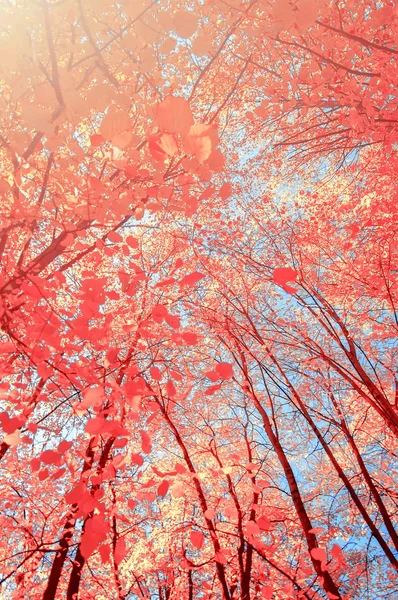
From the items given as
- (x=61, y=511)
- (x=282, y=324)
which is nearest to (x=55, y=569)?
(x=61, y=511)

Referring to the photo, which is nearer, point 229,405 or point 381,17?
point 381,17

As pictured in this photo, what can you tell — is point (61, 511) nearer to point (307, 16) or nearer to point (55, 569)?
point (55, 569)

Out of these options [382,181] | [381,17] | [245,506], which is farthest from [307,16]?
[245,506]

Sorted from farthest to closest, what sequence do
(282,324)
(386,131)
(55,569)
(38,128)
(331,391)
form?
(331,391)
(282,324)
(55,569)
(386,131)
(38,128)

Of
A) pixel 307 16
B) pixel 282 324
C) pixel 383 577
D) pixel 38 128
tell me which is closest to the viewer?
pixel 38 128

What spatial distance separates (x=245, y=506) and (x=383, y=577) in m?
5.10

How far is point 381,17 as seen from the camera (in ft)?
11.9

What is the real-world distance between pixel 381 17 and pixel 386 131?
167 cm

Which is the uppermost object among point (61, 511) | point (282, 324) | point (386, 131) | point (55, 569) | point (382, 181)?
point (382, 181)

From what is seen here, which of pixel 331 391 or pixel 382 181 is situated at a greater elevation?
pixel 382 181

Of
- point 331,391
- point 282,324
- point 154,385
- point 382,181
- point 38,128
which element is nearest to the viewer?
point 38,128

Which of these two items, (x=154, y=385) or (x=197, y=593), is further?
(x=197, y=593)

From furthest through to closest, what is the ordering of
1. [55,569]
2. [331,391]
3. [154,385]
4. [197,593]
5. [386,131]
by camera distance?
1. [197,593]
2. [154,385]
3. [331,391]
4. [55,569]
5. [386,131]

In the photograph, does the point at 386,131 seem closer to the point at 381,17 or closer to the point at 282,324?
the point at 381,17
